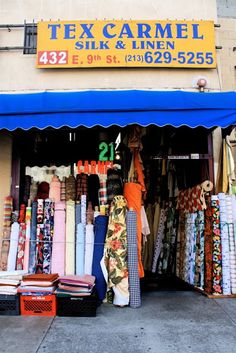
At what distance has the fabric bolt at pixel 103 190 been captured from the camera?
223 inches

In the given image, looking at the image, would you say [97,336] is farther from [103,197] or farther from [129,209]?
[103,197]

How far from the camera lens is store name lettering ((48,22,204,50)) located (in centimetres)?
622

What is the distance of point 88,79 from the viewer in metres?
6.31

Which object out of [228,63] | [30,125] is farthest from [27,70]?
[228,63]

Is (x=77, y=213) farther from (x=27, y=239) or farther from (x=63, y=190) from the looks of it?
(x=27, y=239)

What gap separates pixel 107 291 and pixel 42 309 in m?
1.04

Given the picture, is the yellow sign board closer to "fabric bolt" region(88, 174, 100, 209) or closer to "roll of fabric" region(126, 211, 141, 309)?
"fabric bolt" region(88, 174, 100, 209)

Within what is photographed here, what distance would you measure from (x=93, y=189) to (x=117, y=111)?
180cm

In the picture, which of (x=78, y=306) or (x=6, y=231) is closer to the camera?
(x=78, y=306)

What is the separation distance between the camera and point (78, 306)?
427cm

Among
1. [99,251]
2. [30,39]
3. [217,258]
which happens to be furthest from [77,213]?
[30,39]

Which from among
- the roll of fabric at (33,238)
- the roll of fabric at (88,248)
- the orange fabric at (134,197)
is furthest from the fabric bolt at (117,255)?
the roll of fabric at (33,238)

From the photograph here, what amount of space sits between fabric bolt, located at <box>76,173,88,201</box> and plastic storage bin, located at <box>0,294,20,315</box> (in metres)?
2.00

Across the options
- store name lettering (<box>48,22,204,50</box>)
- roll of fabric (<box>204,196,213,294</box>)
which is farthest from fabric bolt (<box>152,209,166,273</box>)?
store name lettering (<box>48,22,204,50</box>)
